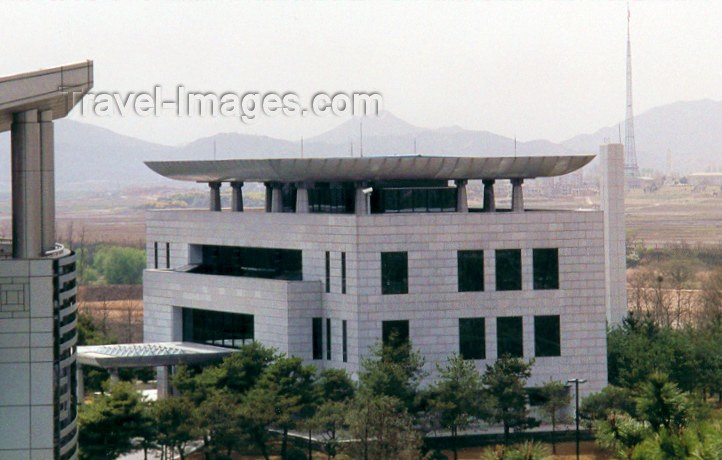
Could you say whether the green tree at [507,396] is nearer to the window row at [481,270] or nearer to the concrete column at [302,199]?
the window row at [481,270]

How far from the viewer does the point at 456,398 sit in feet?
145

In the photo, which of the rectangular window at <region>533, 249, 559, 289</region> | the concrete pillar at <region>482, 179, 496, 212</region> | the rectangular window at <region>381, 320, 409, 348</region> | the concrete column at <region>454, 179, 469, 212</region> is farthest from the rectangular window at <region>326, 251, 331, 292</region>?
the rectangular window at <region>533, 249, 559, 289</region>

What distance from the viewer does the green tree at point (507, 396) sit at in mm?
44875

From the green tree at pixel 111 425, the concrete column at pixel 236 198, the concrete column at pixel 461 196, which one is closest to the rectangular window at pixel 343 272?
the concrete column at pixel 461 196

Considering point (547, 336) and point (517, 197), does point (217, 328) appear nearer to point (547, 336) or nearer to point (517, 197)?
point (517, 197)

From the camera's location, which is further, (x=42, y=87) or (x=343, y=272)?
(x=343, y=272)

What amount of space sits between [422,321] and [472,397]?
4.19 meters

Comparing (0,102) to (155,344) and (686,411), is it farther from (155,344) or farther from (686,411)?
(155,344)

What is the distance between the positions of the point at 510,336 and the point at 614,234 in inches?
564

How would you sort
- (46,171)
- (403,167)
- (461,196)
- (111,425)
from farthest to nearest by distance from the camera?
1. (461,196)
2. (403,167)
3. (111,425)
4. (46,171)

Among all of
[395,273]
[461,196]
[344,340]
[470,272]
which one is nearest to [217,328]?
[344,340]

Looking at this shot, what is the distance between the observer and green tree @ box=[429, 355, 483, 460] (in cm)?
4391

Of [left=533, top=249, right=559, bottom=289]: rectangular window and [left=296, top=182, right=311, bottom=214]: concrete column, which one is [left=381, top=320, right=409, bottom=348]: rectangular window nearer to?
[left=533, top=249, right=559, bottom=289]: rectangular window

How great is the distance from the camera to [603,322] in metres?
49.1
